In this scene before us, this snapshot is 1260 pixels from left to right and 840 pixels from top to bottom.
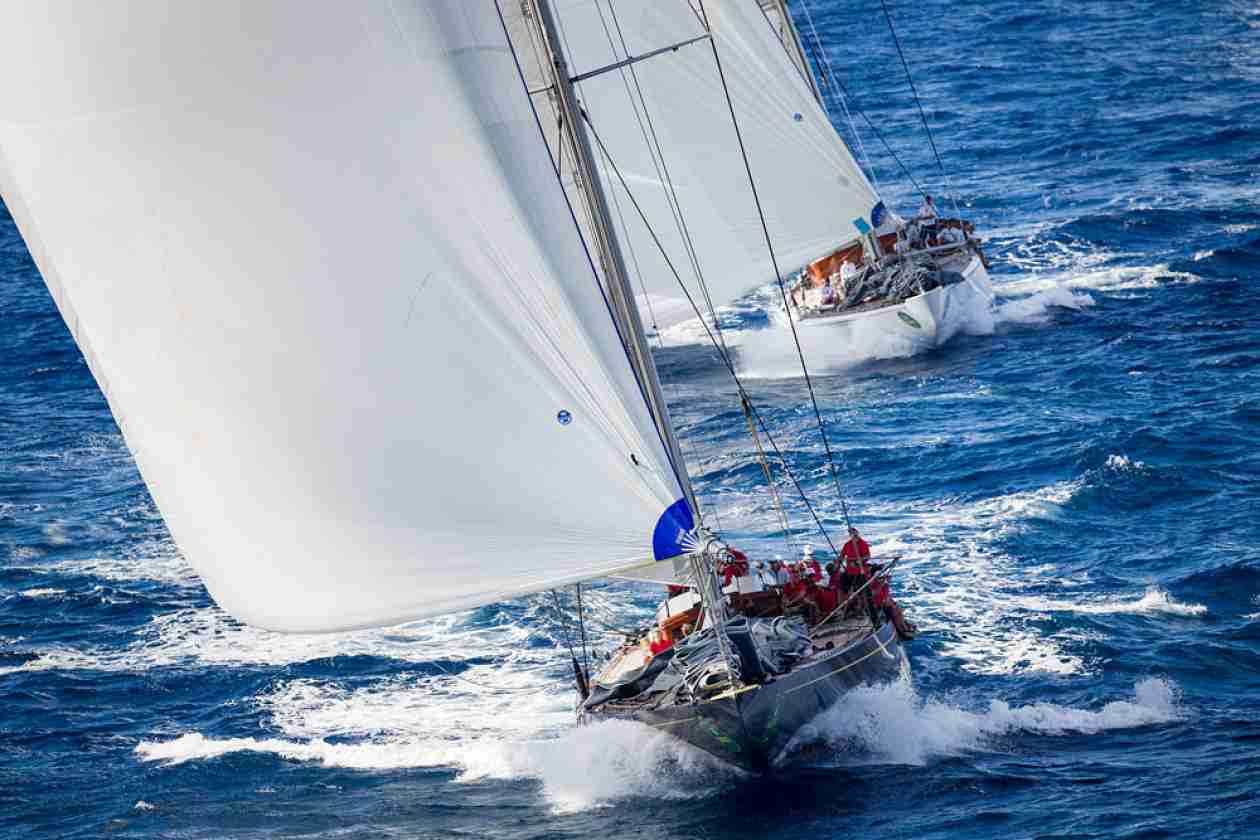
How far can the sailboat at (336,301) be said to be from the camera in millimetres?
20547

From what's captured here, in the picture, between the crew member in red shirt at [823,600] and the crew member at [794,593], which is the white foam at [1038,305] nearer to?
the crew member at [794,593]

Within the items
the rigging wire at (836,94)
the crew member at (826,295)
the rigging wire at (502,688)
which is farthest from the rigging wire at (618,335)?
the rigging wire at (836,94)

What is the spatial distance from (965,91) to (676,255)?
1206 inches

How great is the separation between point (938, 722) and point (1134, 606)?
607 cm

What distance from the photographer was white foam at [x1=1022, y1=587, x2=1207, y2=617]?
3234 centimetres

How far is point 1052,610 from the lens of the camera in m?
33.4

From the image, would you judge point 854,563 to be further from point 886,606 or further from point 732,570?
point 732,570

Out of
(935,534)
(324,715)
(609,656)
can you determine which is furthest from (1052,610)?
(324,715)

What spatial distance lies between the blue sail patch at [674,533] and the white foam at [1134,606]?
1247 cm

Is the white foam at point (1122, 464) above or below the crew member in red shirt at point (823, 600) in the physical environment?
below

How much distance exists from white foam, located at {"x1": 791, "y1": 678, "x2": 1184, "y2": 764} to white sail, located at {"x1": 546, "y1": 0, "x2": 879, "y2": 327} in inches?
668

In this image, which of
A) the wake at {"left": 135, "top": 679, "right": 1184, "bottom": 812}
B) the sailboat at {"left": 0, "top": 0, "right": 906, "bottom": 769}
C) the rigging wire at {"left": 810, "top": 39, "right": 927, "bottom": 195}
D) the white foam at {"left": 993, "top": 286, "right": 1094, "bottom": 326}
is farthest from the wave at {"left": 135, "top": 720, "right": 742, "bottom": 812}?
the rigging wire at {"left": 810, "top": 39, "right": 927, "bottom": 195}

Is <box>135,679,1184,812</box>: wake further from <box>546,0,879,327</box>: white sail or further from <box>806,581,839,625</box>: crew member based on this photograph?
<box>546,0,879,327</box>: white sail

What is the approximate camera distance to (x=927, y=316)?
49.1m
